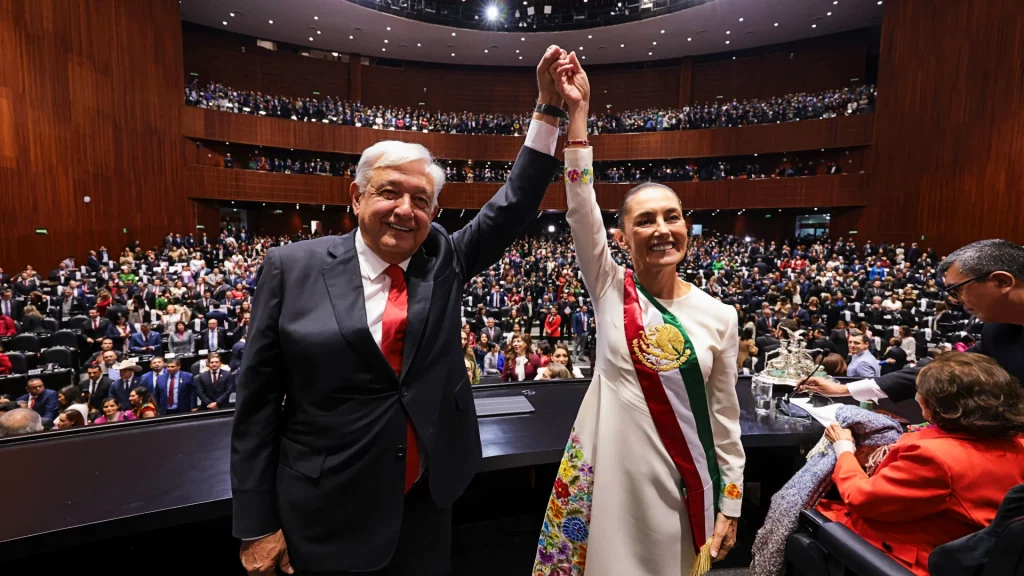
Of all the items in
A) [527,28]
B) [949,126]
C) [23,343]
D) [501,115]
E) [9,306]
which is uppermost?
[527,28]

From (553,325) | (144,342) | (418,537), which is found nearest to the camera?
(418,537)

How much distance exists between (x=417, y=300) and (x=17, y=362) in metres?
7.20

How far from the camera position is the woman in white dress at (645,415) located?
132cm

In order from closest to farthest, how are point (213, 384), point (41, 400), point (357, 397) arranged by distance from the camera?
point (357, 397) < point (41, 400) < point (213, 384)

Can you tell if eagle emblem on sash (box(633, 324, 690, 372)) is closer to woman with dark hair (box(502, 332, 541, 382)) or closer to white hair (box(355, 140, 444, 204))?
white hair (box(355, 140, 444, 204))

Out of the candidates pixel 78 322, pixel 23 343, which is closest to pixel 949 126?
pixel 78 322

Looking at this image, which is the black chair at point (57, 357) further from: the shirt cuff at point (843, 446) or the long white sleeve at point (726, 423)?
the shirt cuff at point (843, 446)

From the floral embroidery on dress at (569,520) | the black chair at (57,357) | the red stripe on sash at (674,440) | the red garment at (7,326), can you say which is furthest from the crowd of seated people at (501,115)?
the red stripe on sash at (674,440)

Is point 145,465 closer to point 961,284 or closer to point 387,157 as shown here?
point 387,157

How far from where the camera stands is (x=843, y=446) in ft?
5.46

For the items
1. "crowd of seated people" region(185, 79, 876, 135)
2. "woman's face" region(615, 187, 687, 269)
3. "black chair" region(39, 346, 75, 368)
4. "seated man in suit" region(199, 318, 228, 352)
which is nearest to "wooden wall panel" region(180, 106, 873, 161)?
"crowd of seated people" region(185, 79, 876, 135)

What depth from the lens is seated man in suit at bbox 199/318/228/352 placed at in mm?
7359

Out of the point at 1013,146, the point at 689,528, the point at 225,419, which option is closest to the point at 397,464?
the point at 689,528

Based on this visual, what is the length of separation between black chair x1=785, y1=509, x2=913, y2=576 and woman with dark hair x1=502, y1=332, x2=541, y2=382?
454cm
